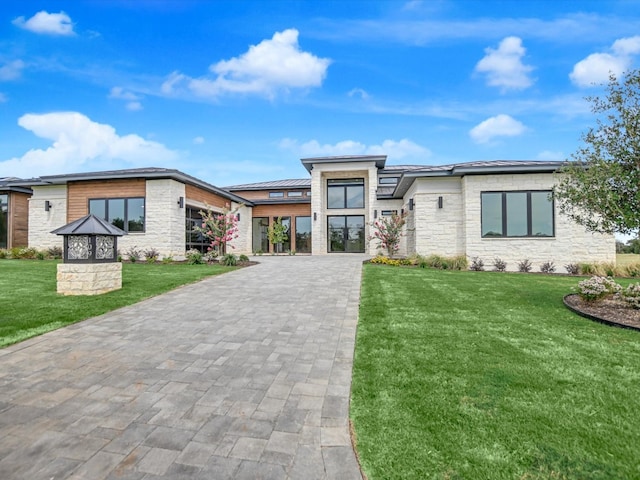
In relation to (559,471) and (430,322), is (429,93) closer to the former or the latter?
(430,322)

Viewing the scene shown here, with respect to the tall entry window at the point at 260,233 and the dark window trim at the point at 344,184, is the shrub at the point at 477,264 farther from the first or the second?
the tall entry window at the point at 260,233

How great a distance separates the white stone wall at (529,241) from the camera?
42.8ft

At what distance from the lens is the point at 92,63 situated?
41.1ft

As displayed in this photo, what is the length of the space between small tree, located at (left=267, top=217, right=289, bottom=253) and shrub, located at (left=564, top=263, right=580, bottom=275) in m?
16.0

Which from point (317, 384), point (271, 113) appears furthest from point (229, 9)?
point (317, 384)

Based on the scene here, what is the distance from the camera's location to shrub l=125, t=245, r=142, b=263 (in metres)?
14.7

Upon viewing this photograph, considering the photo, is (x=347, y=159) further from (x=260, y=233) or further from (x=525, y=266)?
(x=525, y=266)

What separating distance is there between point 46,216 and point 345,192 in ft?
55.2

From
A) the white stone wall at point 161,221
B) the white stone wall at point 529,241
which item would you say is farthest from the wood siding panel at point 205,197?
the white stone wall at point 529,241

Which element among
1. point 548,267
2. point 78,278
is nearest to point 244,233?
point 78,278

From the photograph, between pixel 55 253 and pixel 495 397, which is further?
pixel 55 253

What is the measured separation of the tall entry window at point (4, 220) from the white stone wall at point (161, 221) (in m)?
8.69

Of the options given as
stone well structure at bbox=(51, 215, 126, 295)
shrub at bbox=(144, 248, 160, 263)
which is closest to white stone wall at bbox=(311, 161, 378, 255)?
shrub at bbox=(144, 248, 160, 263)

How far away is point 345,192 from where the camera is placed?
2288 cm
